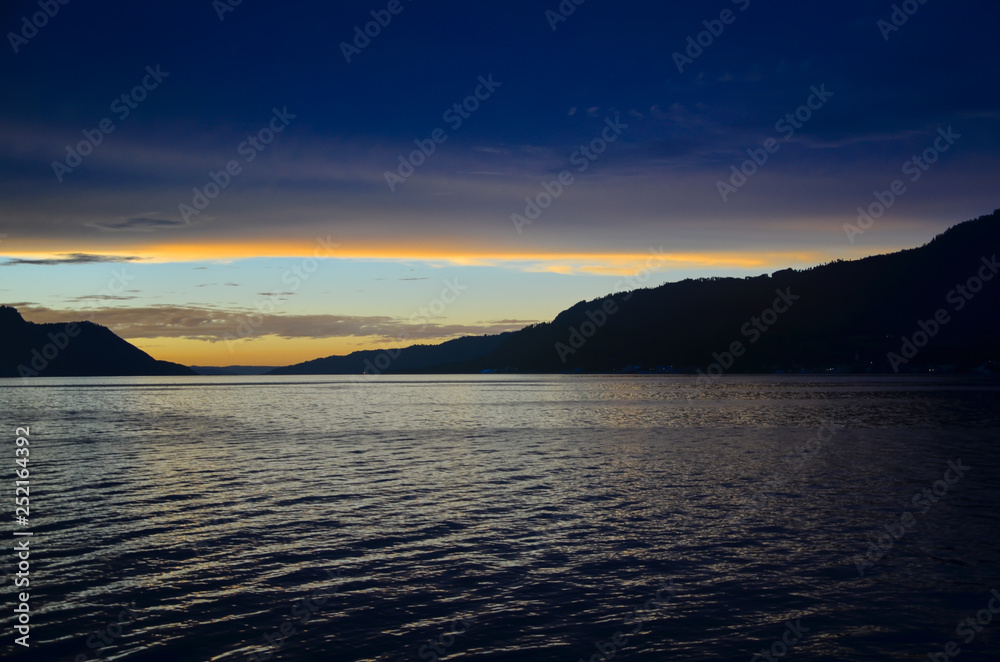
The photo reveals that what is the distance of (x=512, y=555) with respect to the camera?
21.8 metres

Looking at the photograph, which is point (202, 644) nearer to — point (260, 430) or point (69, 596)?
point (69, 596)

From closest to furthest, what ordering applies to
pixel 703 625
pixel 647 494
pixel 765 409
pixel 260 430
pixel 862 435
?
pixel 703 625 → pixel 647 494 → pixel 862 435 → pixel 260 430 → pixel 765 409

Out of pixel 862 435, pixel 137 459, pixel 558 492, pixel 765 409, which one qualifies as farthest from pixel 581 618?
pixel 765 409

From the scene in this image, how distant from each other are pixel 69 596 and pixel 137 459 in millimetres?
33601

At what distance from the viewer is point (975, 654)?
14211mm

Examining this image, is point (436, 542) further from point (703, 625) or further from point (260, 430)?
point (260, 430)

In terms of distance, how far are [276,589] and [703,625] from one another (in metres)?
12.1

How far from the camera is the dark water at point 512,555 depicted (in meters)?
15.1

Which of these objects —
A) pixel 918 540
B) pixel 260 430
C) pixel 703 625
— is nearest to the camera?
pixel 703 625

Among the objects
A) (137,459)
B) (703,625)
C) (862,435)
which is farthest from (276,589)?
(862,435)

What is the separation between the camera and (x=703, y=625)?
1578 centimetres

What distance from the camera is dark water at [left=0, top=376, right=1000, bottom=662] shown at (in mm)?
15109

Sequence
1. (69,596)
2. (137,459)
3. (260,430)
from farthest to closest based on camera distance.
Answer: (260,430), (137,459), (69,596)

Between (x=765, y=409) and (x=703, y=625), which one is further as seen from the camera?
(x=765, y=409)
